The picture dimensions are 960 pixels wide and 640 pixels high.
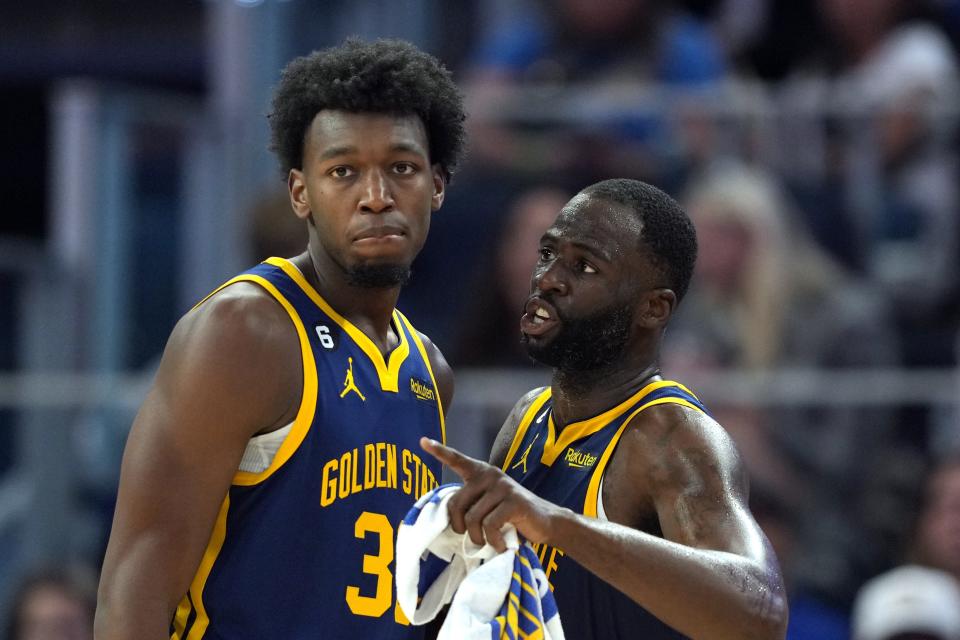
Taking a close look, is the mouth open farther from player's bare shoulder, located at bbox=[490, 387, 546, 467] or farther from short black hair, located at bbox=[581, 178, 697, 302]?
player's bare shoulder, located at bbox=[490, 387, 546, 467]

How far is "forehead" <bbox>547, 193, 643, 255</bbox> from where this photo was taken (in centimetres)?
404

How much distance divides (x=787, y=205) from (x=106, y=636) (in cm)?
508

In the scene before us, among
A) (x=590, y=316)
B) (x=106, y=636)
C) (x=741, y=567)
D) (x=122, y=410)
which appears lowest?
(x=122, y=410)

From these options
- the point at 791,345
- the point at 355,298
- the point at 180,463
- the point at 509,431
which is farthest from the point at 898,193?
the point at 180,463

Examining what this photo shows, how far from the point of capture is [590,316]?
A: 4027 millimetres

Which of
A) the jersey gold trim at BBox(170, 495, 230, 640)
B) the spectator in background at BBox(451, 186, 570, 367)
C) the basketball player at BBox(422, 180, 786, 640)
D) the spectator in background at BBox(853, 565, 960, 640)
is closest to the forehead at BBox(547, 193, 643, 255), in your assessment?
the basketball player at BBox(422, 180, 786, 640)

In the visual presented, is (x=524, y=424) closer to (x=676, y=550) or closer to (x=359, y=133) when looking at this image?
(x=359, y=133)

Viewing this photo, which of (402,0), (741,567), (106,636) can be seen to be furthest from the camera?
(402,0)

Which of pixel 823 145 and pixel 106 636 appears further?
pixel 823 145

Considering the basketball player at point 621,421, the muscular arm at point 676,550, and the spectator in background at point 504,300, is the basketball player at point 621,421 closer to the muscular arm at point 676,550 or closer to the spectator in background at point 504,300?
the muscular arm at point 676,550

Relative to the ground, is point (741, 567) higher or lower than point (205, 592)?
higher

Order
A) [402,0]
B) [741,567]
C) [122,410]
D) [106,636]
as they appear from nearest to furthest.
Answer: [741,567] → [106,636] → [122,410] → [402,0]

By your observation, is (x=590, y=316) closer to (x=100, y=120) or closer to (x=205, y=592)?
(x=205, y=592)

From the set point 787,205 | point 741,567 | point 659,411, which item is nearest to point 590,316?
point 659,411
